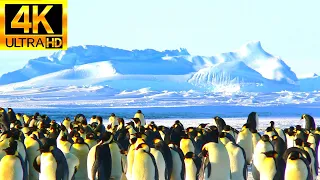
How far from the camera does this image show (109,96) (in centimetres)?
7394

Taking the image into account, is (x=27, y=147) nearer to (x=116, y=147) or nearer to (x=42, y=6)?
(x=116, y=147)

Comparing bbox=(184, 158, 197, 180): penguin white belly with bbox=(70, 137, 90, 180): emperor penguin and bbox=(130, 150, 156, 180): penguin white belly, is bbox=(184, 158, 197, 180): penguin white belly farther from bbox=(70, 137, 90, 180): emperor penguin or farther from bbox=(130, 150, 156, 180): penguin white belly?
bbox=(70, 137, 90, 180): emperor penguin

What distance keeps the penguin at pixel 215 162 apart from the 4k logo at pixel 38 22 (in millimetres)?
7472

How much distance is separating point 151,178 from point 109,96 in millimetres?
66728

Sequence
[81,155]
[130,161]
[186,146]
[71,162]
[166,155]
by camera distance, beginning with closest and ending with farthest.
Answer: [71,162] → [166,155] → [130,161] → [81,155] → [186,146]

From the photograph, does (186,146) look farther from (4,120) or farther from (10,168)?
(4,120)

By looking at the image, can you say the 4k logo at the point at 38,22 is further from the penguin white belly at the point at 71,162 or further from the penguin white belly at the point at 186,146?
the penguin white belly at the point at 71,162

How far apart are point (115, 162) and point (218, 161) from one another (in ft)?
4.26

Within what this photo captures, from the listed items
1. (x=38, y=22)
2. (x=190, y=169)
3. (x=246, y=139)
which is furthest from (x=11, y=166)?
(x=38, y=22)

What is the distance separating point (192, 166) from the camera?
8.45 metres

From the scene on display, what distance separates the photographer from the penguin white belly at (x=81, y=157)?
844 centimetres

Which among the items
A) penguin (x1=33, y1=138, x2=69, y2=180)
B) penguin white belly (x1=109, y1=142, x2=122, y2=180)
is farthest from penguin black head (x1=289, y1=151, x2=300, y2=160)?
penguin (x1=33, y1=138, x2=69, y2=180)

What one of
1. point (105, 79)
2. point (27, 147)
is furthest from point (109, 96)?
point (27, 147)

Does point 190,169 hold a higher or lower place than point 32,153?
lower
